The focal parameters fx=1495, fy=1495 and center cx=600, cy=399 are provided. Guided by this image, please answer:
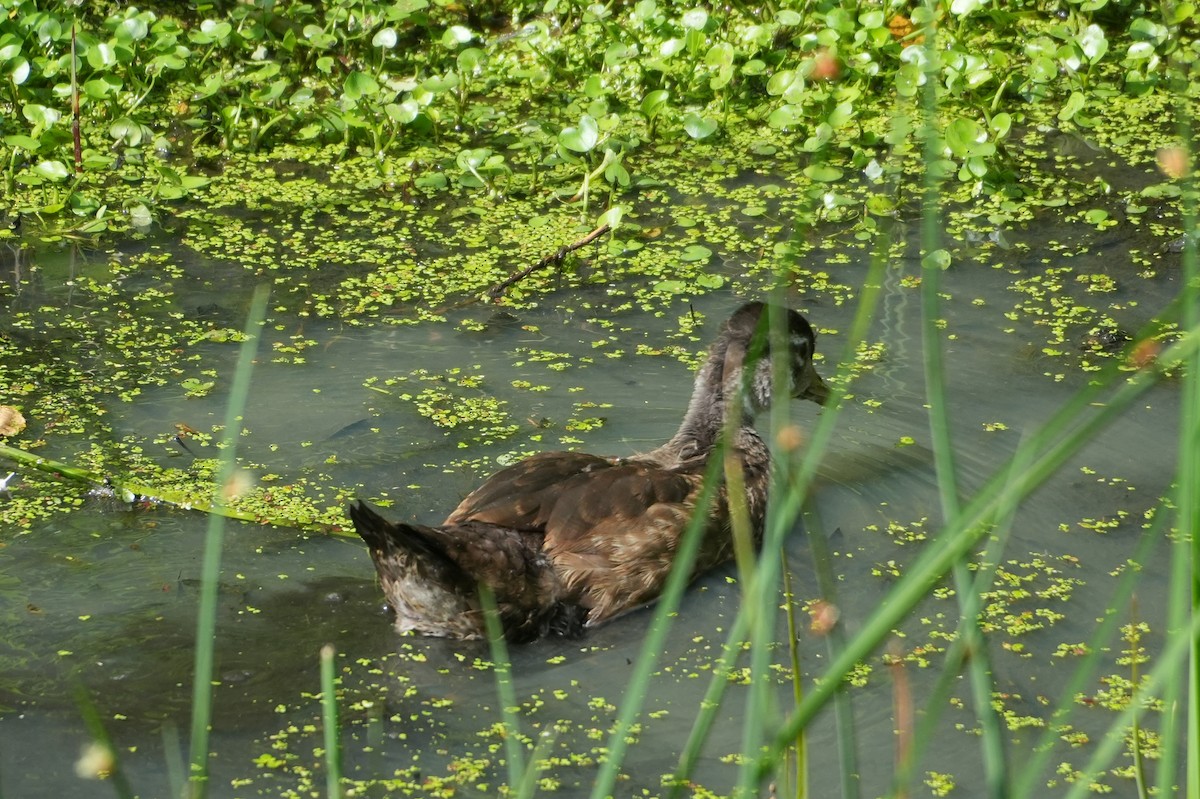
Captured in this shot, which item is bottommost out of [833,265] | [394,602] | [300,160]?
[394,602]

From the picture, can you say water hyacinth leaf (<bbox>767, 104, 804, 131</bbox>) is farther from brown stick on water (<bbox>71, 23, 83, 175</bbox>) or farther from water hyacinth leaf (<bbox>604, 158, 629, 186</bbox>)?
brown stick on water (<bbox>71, 23, 83, 175</bbox>)

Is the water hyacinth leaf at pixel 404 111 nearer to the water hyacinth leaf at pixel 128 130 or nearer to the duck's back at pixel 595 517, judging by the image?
the water hyacinth leaf at pixel 128 130

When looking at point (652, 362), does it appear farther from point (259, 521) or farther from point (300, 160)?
point (300, 160)

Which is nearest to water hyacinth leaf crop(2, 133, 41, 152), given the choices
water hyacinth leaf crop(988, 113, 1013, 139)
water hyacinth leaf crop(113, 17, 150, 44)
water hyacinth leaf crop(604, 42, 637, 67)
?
water hyacinth leaf crop(113, 17, 150, 44)

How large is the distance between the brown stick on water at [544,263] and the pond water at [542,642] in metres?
0.17

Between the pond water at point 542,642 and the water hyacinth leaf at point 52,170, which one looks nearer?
the pond water at point 542,642

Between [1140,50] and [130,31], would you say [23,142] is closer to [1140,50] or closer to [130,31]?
[130,31]

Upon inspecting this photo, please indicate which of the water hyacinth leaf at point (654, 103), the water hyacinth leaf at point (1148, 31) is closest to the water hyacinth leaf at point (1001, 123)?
the water hyacinth leaf at point (1148, 31)

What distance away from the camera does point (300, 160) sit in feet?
24.9

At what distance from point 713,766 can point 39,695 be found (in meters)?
1.74

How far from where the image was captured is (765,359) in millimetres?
5742

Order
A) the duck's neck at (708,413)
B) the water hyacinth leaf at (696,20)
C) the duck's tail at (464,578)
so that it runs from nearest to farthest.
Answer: the duck's tail at (464,578)
the duck's neck at (708,413)
the water hyacinth leaf at (696,20)

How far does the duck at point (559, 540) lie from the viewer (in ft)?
13.7

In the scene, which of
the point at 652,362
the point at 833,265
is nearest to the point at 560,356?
the point at 652,362
